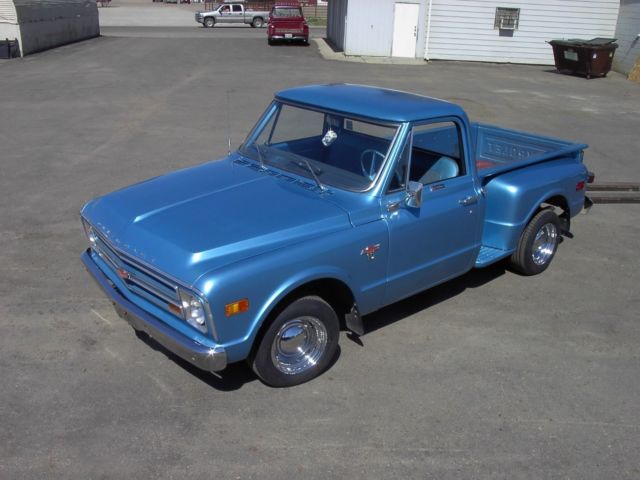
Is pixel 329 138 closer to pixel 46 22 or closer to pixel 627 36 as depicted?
pixel 627 36

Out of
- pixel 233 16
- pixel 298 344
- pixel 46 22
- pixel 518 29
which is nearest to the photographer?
pixel 298 344

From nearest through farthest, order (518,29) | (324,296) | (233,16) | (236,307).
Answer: (236,307)
(324,296)
(518,29)
(233,16)

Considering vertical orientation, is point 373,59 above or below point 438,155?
below

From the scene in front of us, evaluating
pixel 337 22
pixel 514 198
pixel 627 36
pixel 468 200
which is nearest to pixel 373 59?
pixel 337 22

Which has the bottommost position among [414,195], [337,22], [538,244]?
[538,244]

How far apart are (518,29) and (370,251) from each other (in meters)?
22.7

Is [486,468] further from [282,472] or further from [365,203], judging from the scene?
[365,203]

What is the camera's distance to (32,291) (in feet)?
18.3

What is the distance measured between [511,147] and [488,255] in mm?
1711

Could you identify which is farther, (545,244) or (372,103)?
(545,244)

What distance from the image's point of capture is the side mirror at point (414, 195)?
4.49m

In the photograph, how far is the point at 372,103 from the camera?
16.0ft

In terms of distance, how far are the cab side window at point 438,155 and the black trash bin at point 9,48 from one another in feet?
70.0

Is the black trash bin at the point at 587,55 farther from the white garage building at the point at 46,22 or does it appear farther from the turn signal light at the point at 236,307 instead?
the turn signal light at the point at 236,307
